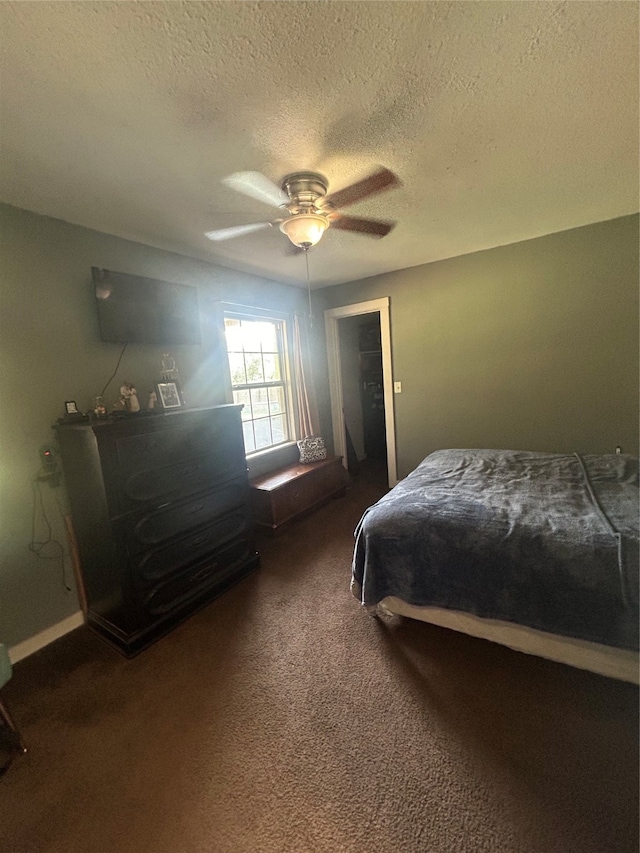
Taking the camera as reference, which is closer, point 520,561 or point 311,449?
point 520,561

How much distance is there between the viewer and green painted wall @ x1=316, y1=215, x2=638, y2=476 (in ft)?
9.19

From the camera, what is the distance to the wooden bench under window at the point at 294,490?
3.08 m

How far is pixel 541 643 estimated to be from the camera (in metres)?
1.54

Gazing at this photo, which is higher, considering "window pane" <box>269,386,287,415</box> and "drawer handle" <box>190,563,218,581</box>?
"window pane" <box>269,386,287,415</box>

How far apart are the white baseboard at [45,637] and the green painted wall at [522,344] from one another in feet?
10.7

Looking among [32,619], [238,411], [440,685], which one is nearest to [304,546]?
[238,411]

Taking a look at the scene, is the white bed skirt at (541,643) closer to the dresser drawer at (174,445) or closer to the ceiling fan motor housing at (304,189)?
the dresser drawer at (174,445)

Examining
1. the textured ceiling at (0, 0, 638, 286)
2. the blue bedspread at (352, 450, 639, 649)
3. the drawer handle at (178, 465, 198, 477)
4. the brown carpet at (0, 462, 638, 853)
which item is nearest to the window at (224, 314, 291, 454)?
the drawer handle at (178, 465, 198, 477)

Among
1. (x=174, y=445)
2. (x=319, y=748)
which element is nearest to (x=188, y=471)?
(x=174, y=445)

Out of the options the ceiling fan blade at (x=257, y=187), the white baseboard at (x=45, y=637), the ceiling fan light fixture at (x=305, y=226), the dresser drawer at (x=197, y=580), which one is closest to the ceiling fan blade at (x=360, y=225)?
the ceiling fan light fixture at (x=305, y=226)

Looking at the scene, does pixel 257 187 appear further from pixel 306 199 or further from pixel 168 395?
pixel 168 395

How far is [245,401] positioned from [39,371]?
1746 millimetres

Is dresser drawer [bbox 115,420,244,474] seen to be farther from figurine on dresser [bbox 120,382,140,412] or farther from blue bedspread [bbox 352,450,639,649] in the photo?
blue bedspread [bbox 352,450,639,649]

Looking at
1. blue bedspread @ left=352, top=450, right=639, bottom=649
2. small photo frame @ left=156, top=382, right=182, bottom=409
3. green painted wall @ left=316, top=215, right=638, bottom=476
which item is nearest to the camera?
blue bedspread @ left=352, top=450, right=639, bottom=649
